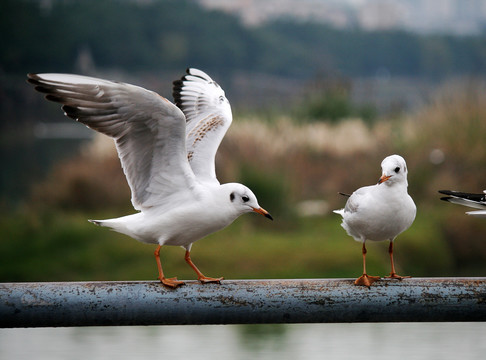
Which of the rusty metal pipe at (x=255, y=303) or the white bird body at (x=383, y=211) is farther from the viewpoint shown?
the white bird body at (x=383, y=211)

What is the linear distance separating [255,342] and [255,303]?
689cm

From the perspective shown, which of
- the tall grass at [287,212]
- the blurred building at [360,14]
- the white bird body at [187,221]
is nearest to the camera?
the white bird body at [187,221]

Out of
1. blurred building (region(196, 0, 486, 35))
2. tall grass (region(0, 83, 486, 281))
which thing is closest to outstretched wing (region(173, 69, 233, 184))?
tall grass (region(0, 83, 486, 281))

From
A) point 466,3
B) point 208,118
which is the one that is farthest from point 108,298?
point 466,3

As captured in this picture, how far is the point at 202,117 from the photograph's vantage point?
5230mm

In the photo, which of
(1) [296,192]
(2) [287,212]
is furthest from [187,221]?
(1) [296,192]

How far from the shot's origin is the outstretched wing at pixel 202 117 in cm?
468

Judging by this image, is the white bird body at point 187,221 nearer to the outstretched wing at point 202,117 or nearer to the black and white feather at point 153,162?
the black and white feather at point 153,162

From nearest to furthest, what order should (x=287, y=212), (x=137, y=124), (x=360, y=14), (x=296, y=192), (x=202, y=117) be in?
1. (x=137, y=124)
2. (x=202, y=117)
3. (x=287, y=212)
4. (x=296, y=192)
5. (x=360, y=14)

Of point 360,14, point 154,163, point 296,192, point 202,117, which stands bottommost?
point 154,163

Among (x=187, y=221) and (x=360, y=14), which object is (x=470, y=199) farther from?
(x=360, y=14)

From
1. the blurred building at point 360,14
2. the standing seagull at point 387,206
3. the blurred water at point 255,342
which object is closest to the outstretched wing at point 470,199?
the standing seagull at point 387,206

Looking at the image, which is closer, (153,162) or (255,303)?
(255,303)

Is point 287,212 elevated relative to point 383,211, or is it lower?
elevated
